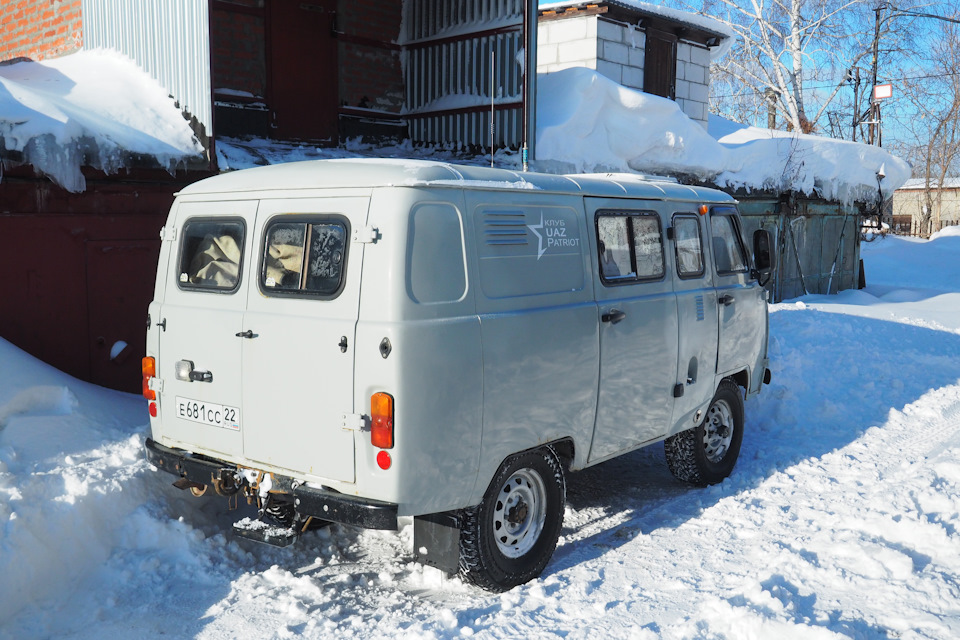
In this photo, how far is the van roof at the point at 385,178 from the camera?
4137 millimetres

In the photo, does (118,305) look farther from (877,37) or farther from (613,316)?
(877,37)

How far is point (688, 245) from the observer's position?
6.21m

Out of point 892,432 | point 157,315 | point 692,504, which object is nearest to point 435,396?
point 157,315

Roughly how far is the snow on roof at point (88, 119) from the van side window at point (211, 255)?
117 inches

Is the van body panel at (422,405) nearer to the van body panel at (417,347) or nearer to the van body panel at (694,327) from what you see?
the van body panel at (417,347)

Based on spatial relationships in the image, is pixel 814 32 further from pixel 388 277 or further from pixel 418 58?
pixel 388 277

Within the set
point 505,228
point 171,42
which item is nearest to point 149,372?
point 505,228

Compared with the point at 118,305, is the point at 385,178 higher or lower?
higher

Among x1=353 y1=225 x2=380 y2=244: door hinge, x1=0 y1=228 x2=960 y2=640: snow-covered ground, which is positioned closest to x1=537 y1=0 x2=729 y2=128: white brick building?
x1=0 y1=228 x2=960 y2=640: snow-covered ground

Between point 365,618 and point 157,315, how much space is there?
2.19 metres

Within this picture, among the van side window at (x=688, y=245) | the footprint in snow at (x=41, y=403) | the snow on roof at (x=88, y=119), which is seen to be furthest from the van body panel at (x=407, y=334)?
the snow on roof at (x=88, y=119)

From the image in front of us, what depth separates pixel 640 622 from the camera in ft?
14.0

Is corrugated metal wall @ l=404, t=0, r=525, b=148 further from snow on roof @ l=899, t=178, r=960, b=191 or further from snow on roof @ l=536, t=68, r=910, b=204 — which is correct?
snow on roof @ l=899, t=178, r=960, b=191

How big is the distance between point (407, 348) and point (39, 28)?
1000 centimetres
